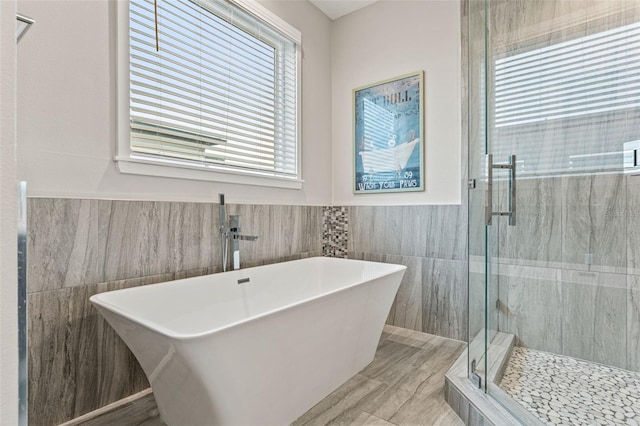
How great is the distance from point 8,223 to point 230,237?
179 centimetres

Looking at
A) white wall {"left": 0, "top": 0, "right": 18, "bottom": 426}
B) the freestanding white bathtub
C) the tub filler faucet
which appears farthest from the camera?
the tub filler faucet

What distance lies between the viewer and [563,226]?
2.15m

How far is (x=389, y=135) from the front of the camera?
291 centimetres

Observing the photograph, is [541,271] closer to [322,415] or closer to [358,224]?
[358,224]

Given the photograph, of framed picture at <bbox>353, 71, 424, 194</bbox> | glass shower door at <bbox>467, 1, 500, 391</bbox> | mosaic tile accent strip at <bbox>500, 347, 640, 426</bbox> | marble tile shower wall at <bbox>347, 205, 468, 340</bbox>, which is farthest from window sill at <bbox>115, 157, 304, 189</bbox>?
mosaic tile accent strip at <bbox>500, 347, 640, 426</bbox>

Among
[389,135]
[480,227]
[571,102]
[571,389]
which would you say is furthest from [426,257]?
[571,102]

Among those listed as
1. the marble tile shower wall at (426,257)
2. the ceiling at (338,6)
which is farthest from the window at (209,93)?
the marble tile shower wall at (426,257)

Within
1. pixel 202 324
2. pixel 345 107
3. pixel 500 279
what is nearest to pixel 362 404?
pixel 202 324

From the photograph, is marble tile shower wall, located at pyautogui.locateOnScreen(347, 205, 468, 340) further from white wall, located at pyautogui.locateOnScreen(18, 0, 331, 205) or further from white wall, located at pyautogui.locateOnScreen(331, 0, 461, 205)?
white wall, located at pyautogui.locateOnScreen(18, 0, 331, 205)

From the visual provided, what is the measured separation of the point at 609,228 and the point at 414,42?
193 cm

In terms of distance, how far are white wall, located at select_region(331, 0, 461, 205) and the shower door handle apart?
0.47 meters

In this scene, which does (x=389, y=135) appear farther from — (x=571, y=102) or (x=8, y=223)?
(x=8, y=223)

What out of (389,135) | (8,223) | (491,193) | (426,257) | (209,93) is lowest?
(426,257)

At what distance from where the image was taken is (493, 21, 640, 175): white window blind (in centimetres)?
198
